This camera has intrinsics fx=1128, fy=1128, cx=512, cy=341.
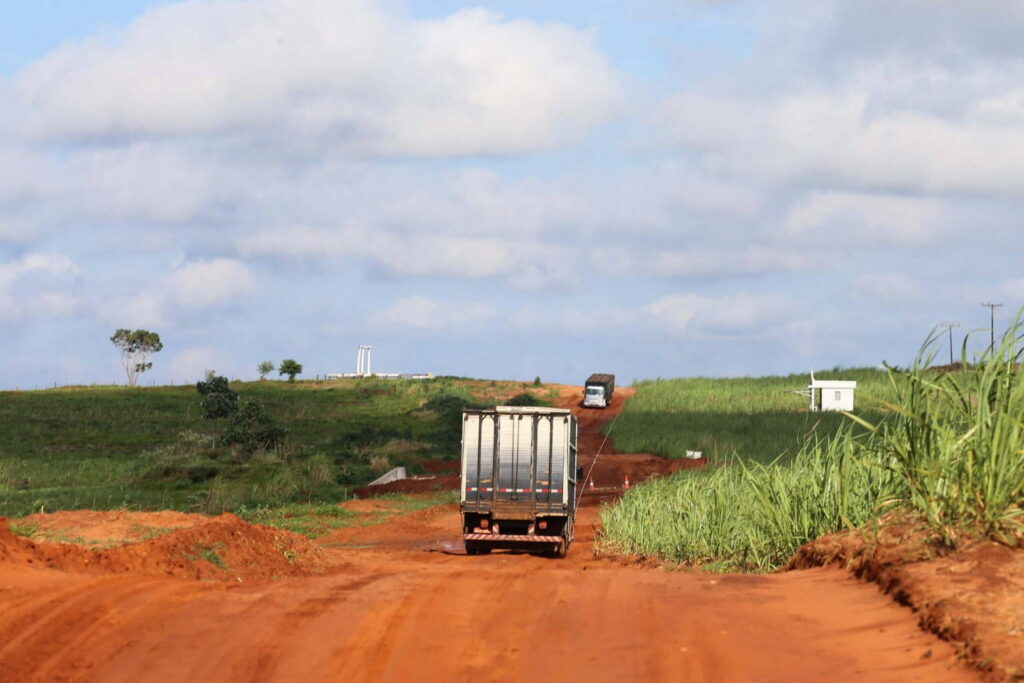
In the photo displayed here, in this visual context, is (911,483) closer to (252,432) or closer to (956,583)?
(956,583)

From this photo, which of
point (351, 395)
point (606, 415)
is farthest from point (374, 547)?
point (351, 395)

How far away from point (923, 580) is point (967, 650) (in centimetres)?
149

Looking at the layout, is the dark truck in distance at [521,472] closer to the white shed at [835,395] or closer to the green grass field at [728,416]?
the green grass field at [728,416]

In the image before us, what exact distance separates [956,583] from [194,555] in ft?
33.3

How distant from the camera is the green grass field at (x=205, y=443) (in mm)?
38031

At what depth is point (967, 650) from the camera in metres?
8.30

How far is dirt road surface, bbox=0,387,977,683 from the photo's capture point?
9031 millimetres

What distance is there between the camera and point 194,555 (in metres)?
15.5

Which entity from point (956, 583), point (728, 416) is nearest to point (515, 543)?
point (956, 583)

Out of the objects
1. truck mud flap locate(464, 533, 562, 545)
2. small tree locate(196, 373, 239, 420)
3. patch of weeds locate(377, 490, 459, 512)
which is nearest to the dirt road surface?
truck mud flap locate(464, 533, 562, 545)

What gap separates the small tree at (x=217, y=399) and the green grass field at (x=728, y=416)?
20.3m

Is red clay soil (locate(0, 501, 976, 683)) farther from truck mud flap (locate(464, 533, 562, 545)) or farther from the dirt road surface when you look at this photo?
truck mud flap (locate(464, 533, 562, 545))

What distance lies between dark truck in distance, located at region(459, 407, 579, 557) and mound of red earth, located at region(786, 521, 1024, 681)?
13.6 metres

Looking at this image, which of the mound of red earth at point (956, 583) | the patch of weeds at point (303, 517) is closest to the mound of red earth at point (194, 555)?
the mound of red earth at point (956, 583)
